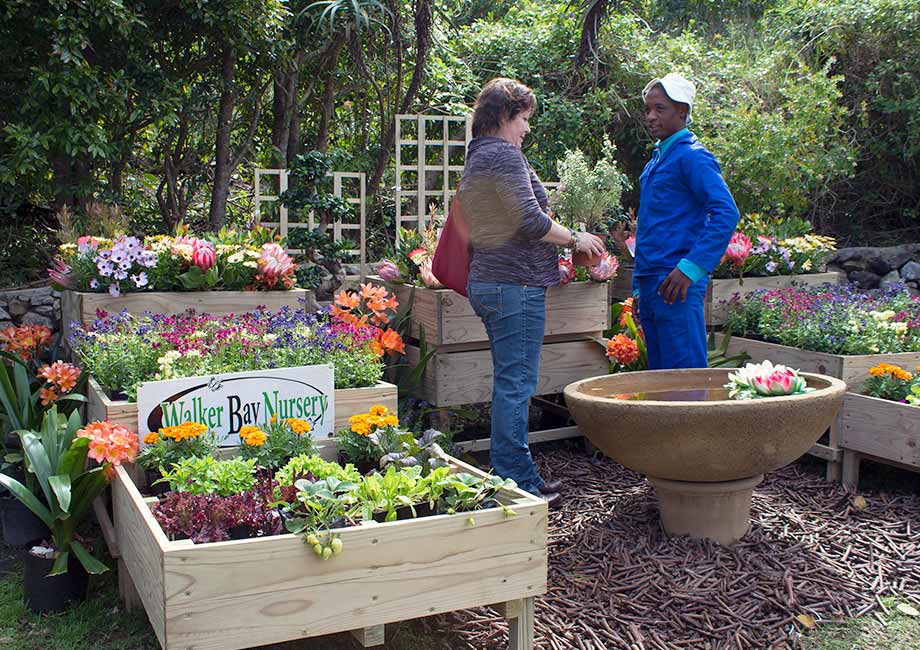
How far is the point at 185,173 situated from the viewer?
656 centimetres

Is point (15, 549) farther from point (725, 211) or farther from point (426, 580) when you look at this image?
point (725, 211)

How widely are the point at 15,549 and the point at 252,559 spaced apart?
1.80 metres

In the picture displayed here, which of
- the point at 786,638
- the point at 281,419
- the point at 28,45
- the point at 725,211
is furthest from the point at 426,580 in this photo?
the point at 28,45

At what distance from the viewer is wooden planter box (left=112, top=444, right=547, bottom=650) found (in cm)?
203

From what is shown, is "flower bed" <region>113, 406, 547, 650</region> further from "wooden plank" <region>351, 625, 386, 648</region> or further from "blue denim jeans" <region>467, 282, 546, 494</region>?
"blue denim jeans" <region>467, 282, 546, 494</region>

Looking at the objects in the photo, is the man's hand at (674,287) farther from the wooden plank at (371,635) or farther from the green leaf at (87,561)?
the green leaf at (87,561)

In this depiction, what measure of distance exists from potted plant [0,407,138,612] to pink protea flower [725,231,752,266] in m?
3.56

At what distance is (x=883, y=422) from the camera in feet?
12.6

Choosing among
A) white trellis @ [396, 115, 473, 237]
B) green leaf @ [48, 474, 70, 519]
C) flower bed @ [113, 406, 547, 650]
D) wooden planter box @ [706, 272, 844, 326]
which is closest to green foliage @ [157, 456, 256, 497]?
flower bed @ [113, 406, 547, 650]

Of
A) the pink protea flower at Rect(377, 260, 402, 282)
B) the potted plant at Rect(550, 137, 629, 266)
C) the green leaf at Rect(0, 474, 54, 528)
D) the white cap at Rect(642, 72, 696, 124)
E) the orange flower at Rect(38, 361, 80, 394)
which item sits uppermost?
the white cap at Rect(642, 72, 696, 124)

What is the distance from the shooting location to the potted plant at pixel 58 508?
9.29 ft

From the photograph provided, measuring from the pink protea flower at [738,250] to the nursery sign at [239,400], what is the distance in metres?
2.96

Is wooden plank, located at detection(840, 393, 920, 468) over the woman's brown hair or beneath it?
beneath

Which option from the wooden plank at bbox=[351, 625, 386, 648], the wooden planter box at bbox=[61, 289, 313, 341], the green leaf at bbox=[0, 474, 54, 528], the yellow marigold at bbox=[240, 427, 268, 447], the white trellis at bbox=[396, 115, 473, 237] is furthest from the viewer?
the white trellis at bbox=[396, 115, 473, 237]
